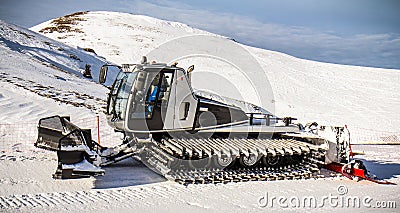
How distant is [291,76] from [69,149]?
2742 cm

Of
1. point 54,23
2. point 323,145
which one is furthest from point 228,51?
point 323,145

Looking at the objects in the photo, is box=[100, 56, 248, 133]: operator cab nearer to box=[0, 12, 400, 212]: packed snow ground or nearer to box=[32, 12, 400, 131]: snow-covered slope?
box=[0, 12, 400, 212]: packed snow ground

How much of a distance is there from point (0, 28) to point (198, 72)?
42.3ft

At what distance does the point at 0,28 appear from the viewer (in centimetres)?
2458

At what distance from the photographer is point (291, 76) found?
3272cm

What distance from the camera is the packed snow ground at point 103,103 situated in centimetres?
687

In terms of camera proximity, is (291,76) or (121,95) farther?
(291,76)

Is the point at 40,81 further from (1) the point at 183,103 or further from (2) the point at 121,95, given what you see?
(1) the point at 183,103

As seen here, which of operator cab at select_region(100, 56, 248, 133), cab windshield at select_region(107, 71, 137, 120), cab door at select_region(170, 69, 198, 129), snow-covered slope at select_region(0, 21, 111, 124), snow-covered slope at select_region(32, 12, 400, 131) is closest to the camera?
operator cab at select_region(100, 56, 248, 133)

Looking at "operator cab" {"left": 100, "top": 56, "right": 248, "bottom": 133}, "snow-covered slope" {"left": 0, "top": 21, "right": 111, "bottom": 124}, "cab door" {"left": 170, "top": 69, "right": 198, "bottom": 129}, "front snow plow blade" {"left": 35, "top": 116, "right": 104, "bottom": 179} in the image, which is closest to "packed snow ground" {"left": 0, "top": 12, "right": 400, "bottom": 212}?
"snow-covered slope" {"left": 0, "top": 21, "right": 111, "bottom": 124}

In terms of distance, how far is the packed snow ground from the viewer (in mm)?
6871

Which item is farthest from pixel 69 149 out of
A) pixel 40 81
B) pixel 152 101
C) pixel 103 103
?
pixel 40 81

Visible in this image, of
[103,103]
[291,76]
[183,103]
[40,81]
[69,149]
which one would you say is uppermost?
[291,76]

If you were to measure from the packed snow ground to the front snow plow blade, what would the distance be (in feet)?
1.22
